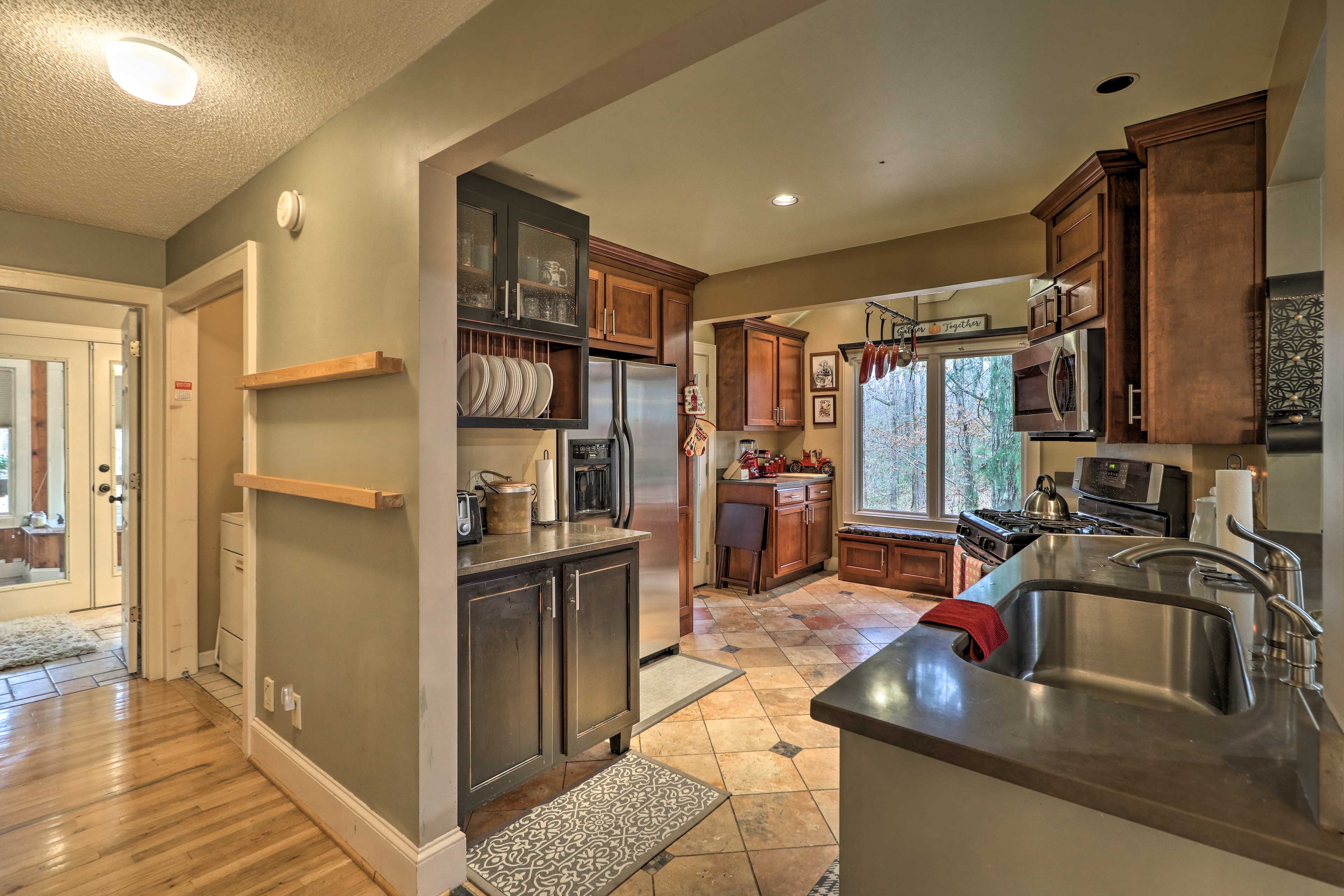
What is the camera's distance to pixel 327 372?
1.99 m

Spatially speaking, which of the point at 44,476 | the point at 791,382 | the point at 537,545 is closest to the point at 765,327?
the point at 791,382

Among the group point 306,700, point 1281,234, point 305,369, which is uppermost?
point 1281,234

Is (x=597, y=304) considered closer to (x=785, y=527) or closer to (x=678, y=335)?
(x=678, y=335)

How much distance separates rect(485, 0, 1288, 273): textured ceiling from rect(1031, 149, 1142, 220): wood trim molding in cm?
6

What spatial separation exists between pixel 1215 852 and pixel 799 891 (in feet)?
4.67

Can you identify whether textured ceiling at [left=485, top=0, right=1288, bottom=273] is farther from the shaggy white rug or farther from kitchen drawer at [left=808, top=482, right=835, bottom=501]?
the shaggy white rug

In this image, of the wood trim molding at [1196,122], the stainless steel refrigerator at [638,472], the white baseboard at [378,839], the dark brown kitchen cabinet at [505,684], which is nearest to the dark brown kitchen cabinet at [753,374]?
the stainless steel refrigerator at [638,472]

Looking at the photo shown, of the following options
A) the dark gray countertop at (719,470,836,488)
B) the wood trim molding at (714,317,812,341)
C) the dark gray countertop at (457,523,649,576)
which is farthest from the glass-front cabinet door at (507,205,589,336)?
the dark gray countertop at (719,470,836,488)

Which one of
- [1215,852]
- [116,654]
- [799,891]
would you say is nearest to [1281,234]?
[1215,852]

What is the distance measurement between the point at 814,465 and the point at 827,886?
435 centimetres

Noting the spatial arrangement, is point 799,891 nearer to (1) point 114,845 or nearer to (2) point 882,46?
(1) point 114,845

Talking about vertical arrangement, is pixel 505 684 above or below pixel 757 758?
above

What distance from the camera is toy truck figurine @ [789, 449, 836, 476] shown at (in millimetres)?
5875

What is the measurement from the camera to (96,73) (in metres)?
1.82
